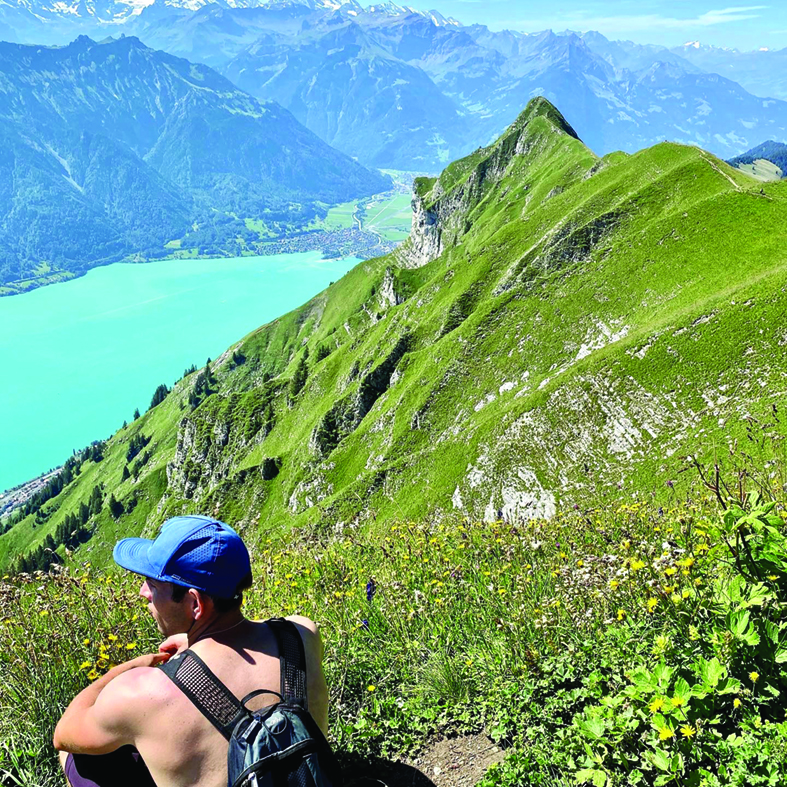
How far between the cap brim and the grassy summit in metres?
1.68

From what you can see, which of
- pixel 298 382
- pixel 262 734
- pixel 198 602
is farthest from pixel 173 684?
pixel 298 382

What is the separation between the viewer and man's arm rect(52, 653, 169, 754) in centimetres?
367

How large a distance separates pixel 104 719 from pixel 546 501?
36.1 meters

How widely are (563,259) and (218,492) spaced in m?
64.8

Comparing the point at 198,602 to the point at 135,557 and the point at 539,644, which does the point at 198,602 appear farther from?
the point at 539,644

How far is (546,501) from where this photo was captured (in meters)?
37.3

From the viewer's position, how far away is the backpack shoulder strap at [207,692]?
11.4 ft

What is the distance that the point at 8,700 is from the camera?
513cm

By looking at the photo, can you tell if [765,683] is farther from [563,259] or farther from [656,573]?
[563,259]

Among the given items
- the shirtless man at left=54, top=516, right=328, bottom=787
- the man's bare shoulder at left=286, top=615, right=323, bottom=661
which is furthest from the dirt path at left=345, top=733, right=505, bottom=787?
the man's bare shoulder at left=286, top=615, right=323, bottom=661

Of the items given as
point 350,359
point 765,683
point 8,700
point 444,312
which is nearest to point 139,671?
point 8,700

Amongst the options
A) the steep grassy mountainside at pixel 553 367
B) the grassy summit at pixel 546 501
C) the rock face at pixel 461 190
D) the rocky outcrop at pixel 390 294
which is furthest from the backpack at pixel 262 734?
the rock face at pixel 461 190

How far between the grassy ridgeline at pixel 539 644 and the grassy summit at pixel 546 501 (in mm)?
28

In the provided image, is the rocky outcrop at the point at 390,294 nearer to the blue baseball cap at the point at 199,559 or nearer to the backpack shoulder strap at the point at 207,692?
the blue baseball cap at the point at 199,559
